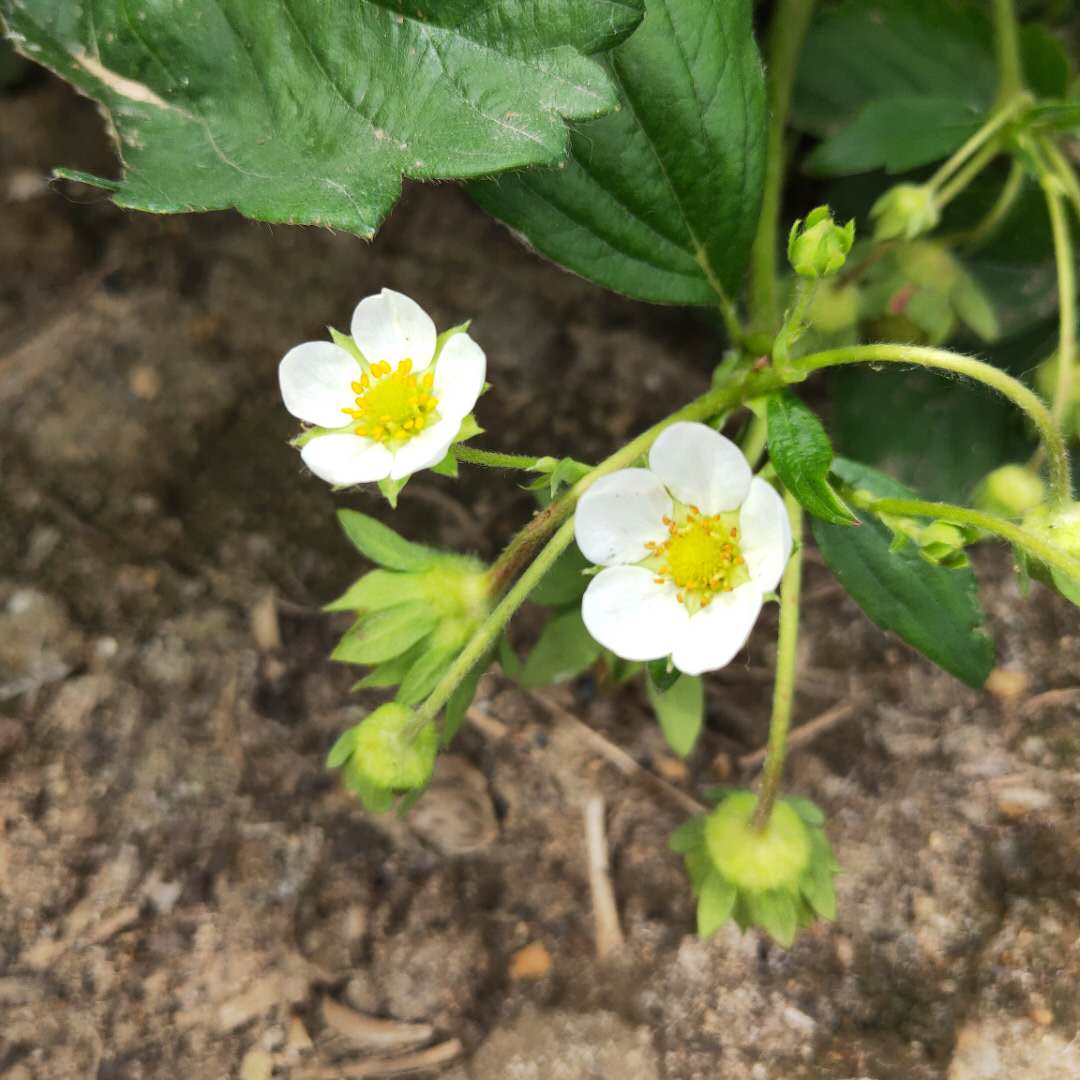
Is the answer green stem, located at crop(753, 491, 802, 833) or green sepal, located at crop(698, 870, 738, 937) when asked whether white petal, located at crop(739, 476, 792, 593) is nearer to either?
green stem, located at crop(753, 491, 802, 833)

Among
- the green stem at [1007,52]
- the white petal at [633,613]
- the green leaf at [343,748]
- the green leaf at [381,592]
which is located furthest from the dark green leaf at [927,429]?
the green leaf at [343,748]

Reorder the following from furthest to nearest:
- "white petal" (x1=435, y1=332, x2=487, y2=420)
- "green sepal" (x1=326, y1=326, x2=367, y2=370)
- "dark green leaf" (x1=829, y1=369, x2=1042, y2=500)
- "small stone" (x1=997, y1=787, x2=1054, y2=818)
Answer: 1. "dark green leaf" (x1=829, y1=369, x2=1042, y2=500)
2. "small stone" (x1=997, y1=787, x2=1054, y2=818)
3. "green sepal" (x1=326, y1=326, x2=367, y2=370)
4. "white petal" (x1=435, y1=332, x2=487, y2=420)

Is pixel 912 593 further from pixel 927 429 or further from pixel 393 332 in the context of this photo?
pixel 393 332

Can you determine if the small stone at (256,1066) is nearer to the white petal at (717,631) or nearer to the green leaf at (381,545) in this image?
the green leaf at (381,545)

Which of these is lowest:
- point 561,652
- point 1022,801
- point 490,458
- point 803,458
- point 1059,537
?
point 1022,801

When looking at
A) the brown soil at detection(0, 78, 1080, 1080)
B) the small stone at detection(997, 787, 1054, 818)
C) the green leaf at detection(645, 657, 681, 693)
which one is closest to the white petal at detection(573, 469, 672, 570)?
the green leaf at detection(645, 657, 681, 693)

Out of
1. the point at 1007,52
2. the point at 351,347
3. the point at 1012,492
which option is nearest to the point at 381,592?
the point at 351,347
